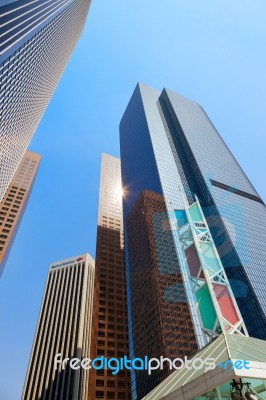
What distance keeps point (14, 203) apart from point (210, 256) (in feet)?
498

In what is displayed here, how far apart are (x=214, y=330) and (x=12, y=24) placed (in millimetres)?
74764

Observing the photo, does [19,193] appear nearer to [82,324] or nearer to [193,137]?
[82,324]

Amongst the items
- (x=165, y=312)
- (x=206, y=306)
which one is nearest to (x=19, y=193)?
(x=165, y=312)

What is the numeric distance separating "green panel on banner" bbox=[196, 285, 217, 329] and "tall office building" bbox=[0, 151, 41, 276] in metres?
127

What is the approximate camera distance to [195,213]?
1898 cm

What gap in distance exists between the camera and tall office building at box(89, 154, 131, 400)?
103 metres

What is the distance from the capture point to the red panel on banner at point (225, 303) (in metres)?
14.1

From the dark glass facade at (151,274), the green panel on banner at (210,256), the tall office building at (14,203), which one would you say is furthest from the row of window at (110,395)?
the green panel on banner at (210,256)

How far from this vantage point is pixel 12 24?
66500 millimetres

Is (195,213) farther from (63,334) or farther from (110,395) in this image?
(63,334)

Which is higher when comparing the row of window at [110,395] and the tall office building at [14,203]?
the tall office building at [14,203]

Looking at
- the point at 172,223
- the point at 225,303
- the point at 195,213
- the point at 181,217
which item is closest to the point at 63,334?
the point at 172,223

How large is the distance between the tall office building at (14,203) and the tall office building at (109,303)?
40886 millimetres

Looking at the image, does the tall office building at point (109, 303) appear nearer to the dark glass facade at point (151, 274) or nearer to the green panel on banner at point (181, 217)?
the dark glass facade at point (151, 274)
